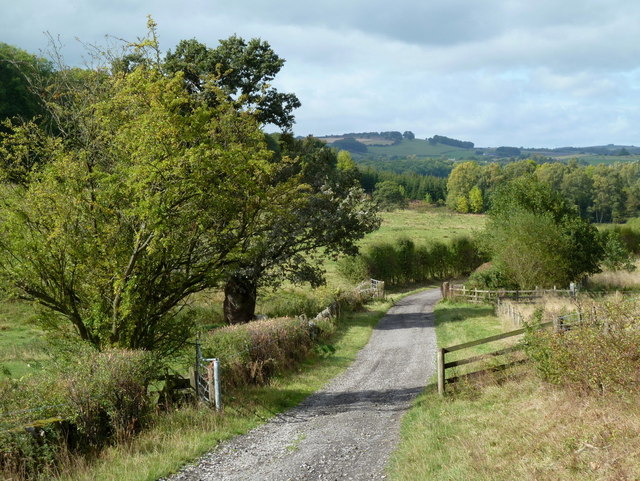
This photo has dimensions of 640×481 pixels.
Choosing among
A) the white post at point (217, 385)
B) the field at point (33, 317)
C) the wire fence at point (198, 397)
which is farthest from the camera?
the field at point (33, 317)

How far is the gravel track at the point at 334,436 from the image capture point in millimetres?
9727

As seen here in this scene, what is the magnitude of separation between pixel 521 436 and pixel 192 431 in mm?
6617

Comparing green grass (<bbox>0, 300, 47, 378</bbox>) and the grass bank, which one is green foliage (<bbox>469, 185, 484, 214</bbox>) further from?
the grass bank

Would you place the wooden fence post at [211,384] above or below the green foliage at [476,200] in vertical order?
below

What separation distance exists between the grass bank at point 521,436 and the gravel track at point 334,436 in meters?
0.72

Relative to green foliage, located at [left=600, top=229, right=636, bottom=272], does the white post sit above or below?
above

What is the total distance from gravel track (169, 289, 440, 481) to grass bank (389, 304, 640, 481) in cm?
72

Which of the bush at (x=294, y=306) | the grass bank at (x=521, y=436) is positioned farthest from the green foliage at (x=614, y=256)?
the grass bank at (x=521, y=436)

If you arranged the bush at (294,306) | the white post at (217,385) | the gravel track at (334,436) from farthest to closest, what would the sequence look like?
the bush at (294,306)
the white post at (217,385)
the gravel track at (334,436)

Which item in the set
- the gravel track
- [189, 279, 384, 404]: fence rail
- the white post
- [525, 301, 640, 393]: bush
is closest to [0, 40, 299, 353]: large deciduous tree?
[189, 279, 384, 404]: fence rail

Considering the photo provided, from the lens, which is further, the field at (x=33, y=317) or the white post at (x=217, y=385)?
the field at (x=33, y=317)

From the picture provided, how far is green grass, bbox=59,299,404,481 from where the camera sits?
9.53 m

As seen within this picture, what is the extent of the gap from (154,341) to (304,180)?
59.2ft

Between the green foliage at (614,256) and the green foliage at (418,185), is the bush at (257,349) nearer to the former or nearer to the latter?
the green foliage at (614,256)
